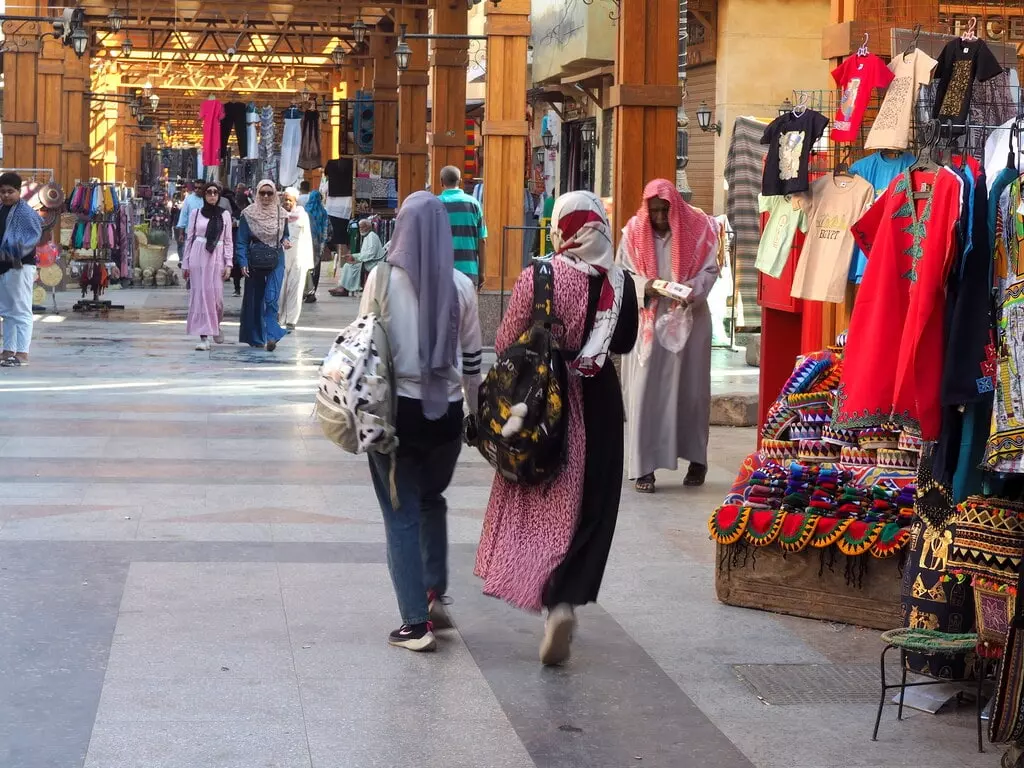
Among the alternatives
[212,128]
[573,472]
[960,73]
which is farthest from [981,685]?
[212,128]

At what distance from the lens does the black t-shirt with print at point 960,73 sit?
23.4ft

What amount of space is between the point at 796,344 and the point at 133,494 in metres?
3.94

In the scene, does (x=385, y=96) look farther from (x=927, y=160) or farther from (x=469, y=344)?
(x=469, y=344)

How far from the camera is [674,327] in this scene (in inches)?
372

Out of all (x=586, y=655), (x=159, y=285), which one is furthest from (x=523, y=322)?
(x=159, y=285)

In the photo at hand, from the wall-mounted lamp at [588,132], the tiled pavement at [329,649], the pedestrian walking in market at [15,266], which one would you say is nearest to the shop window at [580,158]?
the wall-mounted lamp at [588,132]

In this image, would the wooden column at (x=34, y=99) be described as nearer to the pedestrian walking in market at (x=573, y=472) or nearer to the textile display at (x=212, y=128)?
the textile display at (x=212, y=128)

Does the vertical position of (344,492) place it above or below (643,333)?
below

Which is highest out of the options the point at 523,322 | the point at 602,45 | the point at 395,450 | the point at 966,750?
the point at 602,45

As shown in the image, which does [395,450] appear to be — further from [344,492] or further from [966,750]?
[344,492]

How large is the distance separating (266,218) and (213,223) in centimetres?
76

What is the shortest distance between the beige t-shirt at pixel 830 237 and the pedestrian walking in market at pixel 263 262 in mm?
9072

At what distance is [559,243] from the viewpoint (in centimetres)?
591

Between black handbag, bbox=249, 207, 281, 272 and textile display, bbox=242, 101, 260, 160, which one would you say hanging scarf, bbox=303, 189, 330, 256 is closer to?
textile display, bbox=242, 101, 260, 160
